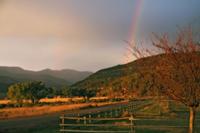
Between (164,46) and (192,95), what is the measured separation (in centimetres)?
252

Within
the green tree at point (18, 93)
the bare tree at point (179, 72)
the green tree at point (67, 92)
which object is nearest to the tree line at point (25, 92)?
the green tree at point (18, 93)

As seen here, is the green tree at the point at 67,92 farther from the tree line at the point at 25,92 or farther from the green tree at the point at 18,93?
the green tree at the point at 18,93

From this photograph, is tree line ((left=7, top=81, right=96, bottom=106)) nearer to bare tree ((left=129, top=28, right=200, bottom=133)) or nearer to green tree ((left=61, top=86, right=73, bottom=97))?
green tree ((left=61, top=86, right=73, bottom=97))

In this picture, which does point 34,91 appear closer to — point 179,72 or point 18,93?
point 18,93

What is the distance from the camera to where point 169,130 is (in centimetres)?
3553

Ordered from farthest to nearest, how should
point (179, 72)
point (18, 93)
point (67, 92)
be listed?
point (67, 92) → point (18, 93) → point (179, 72)

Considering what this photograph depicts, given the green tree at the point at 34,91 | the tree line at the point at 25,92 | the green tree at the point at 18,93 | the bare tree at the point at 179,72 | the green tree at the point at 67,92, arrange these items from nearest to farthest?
1. the bare tree at the point at 179,72
2. the green tree at the point at 18,93
3. the tree line at the point at 25,92
4. the green tree at the point at 34,91
5. the green tree at the point at 67,92

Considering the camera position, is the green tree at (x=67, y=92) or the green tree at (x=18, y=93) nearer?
the green tree at (x=18, y=93)

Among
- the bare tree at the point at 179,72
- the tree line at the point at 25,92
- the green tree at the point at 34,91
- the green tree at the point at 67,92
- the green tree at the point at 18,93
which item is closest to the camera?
the bare tree at the point at 179,72

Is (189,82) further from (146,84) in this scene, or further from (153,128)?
(153,128)

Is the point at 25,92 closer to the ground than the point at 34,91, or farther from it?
closer to the ground

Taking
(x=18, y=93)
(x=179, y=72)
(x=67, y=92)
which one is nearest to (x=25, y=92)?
(x=18, y=93)

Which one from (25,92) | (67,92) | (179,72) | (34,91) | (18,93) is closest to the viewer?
(179,72)

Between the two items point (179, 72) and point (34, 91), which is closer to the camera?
point (179, 72)
